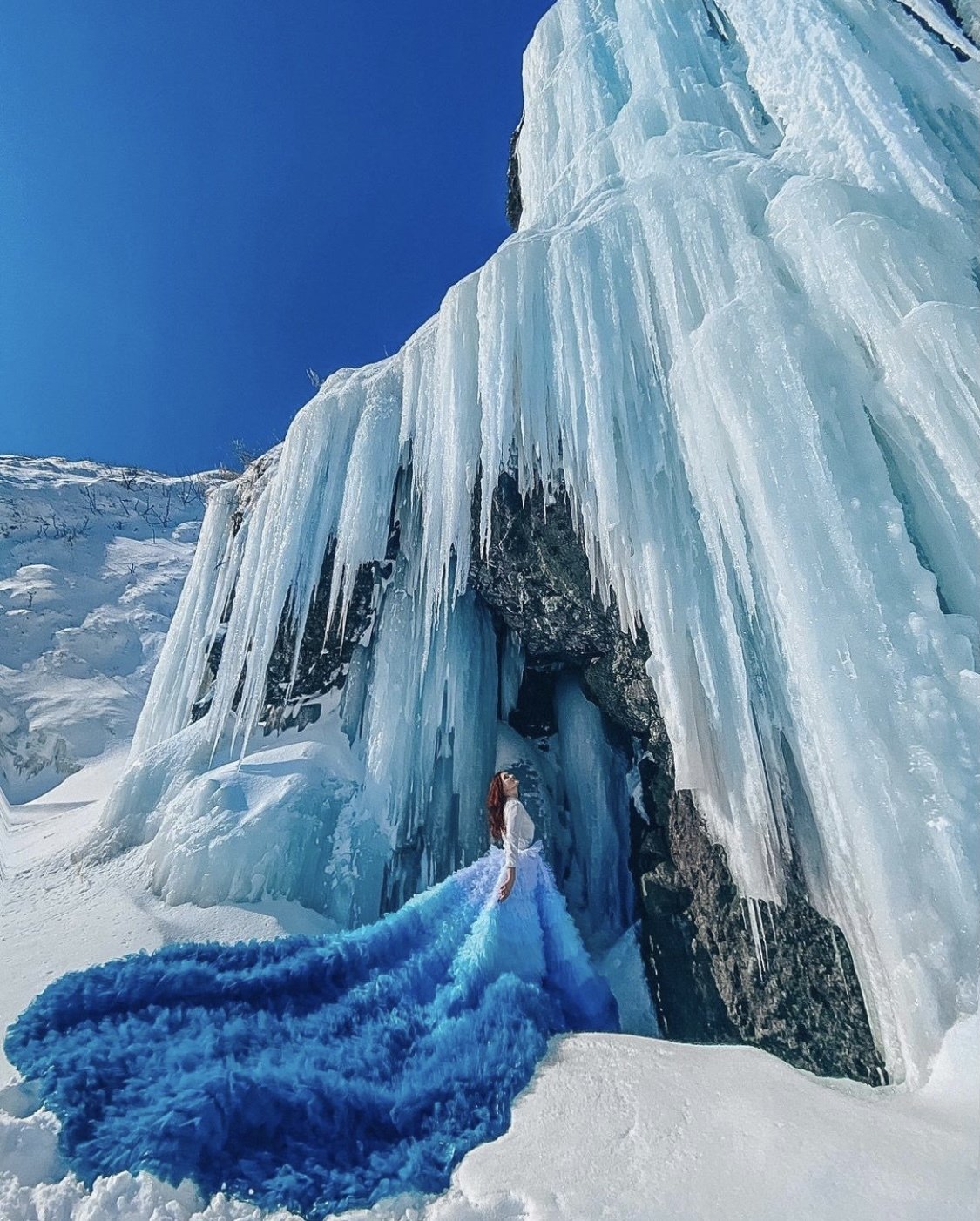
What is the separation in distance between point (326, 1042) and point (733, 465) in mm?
3295

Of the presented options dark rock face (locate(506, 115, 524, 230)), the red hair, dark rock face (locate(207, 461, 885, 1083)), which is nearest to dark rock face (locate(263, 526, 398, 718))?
dark rock face (locate(207, 461, 885, 1083))

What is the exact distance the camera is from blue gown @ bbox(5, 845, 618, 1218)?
1.96m

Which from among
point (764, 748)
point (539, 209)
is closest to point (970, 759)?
point (764, 748)

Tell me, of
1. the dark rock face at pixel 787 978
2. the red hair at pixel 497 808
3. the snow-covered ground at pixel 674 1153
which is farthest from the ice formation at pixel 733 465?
the red hair at pixel 497 808

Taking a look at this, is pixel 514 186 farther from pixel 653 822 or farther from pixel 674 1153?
pixel 674 1153

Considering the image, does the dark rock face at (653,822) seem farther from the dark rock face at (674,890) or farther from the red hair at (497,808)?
the red hair at (497,808)

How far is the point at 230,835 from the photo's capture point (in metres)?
4.91

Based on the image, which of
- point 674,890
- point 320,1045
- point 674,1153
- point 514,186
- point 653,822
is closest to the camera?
point 674,1153

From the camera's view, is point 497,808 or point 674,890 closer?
point 497,808

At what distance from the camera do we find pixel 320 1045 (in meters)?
2.59

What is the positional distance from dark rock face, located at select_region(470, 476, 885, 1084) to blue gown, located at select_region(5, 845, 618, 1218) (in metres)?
0.88

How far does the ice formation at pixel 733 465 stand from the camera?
2.61 metres

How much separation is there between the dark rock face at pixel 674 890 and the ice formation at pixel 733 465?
0.39 meters

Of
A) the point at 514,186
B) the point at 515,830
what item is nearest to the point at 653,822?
the point at 515,830
